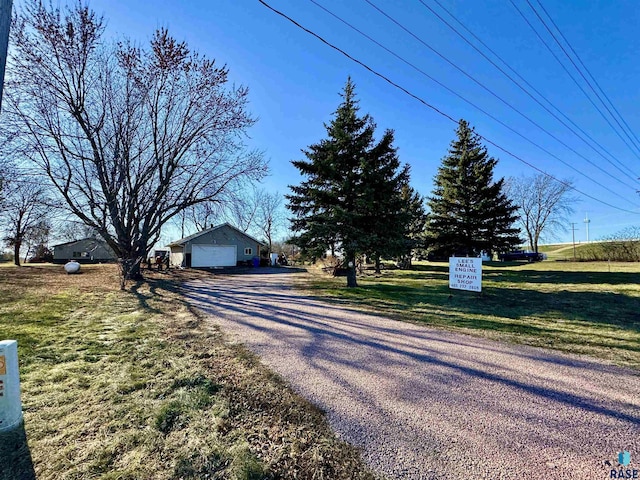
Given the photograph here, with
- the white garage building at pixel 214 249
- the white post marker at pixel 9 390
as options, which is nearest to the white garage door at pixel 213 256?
the white garage building at pixel 214 249

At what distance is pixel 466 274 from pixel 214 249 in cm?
2216

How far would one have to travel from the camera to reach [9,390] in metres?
2.54

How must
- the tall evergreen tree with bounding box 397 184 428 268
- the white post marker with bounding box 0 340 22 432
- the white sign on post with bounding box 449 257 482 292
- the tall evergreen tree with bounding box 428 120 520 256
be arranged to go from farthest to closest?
1. the tall evergreen tree with bounding box 397 184 428 268
2. the tall evergreen tree with bounding box 428 120 520 256
3. the white sign on post with bounding box 449 257 482 292
4. the white post marker with bounding box 0 340 22 432

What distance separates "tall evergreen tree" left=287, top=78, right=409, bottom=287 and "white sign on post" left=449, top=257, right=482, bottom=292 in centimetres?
257

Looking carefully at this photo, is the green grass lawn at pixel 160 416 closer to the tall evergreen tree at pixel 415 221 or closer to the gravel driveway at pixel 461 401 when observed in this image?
the gravel driveway at pixel 461 401

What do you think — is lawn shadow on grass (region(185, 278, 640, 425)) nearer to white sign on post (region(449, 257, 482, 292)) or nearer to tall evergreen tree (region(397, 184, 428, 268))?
white sign on post (region(449, 257, 482, 292))

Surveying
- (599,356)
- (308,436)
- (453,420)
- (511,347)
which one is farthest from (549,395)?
(308,436)

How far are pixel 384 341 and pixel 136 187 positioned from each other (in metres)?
14.2

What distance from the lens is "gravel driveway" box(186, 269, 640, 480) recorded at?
6.86 feet

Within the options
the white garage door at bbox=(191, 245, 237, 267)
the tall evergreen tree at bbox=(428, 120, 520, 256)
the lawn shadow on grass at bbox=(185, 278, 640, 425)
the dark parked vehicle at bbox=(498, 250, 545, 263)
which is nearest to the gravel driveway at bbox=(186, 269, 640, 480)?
the lawn shadow on grass at bbox=(185, 278, 640, 425)

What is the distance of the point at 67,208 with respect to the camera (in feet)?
43.1

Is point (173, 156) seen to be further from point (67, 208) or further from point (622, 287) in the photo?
point (622, 287)

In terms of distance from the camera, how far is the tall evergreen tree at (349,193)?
1129 cm

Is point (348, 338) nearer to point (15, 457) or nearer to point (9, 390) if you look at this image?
point (15, 457)
